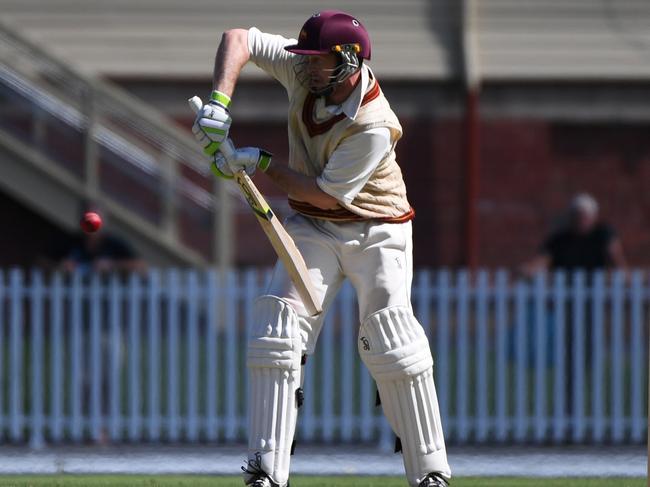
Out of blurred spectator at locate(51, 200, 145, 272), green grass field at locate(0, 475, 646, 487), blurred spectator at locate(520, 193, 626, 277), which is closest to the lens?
A: green grass field at locate(0, 475, 646, 487)

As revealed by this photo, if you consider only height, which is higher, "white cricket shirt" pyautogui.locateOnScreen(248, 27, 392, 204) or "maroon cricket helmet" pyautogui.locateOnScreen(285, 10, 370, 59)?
"maroon cricket helmet" pyautogui.locateOnScreen(285, 10, 370, 59)

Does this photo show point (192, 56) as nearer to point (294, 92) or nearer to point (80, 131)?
point (80, 131)

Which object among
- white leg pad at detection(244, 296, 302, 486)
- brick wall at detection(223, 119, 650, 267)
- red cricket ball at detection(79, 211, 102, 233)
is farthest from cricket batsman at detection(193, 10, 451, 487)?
brick wall at detection(223, 119, 650, 267)

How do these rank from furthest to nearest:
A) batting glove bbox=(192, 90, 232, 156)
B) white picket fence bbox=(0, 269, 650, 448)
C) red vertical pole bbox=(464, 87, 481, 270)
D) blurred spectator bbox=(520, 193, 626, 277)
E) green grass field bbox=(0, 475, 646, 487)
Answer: red vertical pole bbox=(464, 87, 481, 270) < blurred spectator bbox=(520, 193, 626, 277) < white picket fence bbox=(0, 269, 650, 448) < green grass field bbox=(0, 475, 646, 487) < batting glove bbox=(192, 90, 232, 156)

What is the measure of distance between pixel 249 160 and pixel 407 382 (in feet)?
3.34

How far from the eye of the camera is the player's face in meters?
5.80

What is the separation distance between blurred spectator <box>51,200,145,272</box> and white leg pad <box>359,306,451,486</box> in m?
4.61

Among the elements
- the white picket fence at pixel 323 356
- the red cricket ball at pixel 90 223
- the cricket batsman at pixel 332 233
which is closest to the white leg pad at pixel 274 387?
the cricket batsman at pixel 332 233

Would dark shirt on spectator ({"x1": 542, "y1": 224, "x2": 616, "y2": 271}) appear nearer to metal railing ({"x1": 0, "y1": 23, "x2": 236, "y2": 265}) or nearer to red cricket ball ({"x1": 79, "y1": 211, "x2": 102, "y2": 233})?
metal railing ({"x1": 0, "y1": 23, "x2": 236, "y2": 265})

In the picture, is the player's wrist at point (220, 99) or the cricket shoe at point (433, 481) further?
the cricket shoe at point (433, 481)

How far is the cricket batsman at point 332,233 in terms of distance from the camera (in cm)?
579

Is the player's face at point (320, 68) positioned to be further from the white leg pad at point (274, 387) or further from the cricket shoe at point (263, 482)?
the cricket shoe at point (263, 482)

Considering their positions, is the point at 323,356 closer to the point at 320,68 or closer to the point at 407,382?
the point at 407,382

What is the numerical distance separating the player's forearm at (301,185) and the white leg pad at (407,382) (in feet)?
A: 1.54
